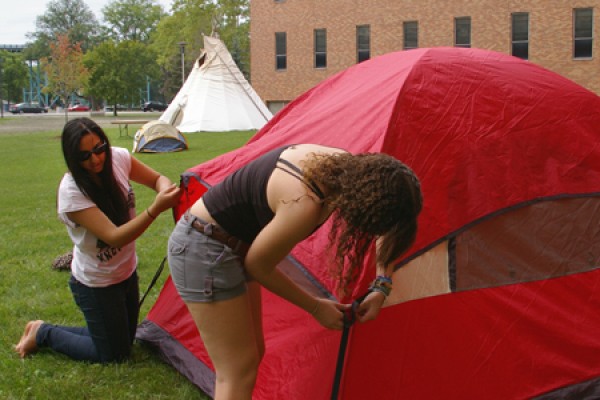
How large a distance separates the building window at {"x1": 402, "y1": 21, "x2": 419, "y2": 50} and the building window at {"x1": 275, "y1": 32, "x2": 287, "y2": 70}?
6.26 m

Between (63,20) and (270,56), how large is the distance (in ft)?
193

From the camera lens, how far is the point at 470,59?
3.95 m

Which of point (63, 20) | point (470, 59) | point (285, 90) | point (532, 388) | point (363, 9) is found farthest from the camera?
point (63, 20)

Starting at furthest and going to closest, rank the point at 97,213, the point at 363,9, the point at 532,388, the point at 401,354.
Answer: the point at 363,9
the point at 97,213
the point at 532,388
the point at 401,354

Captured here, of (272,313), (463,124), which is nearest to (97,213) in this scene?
(272,313)

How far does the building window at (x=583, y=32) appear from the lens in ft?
94.5

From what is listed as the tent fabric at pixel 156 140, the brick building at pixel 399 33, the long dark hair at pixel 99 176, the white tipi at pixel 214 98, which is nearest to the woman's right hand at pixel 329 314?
the long dark hair at pixel 99 176

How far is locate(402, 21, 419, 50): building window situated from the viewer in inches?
1262

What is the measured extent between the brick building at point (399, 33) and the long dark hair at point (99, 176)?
2826 centimetres

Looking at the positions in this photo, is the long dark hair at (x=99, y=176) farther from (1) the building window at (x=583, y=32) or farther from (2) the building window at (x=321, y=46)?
(2) the building window at (x=321, y=46)

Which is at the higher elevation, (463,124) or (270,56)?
(270,56)

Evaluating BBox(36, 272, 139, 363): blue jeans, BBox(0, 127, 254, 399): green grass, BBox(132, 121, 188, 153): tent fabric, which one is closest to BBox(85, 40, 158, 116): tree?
→ BBox(132, 121, 188, 153): tent fabric

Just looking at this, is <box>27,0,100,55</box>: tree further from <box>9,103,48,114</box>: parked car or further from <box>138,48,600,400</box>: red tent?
<box>138,48,600,400</box>: red tent

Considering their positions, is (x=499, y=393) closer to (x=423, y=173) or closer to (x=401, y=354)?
(x=401, y=354)
